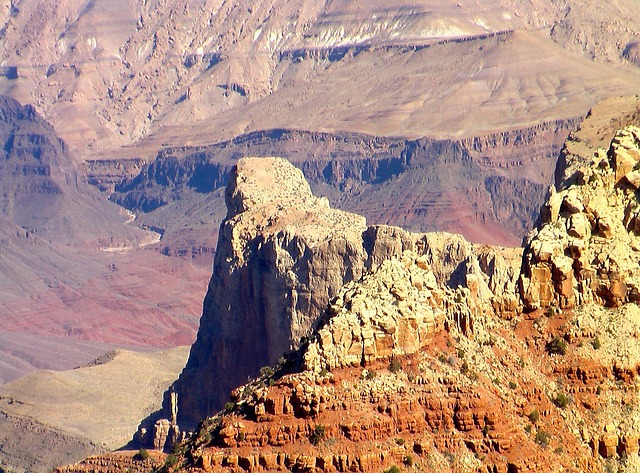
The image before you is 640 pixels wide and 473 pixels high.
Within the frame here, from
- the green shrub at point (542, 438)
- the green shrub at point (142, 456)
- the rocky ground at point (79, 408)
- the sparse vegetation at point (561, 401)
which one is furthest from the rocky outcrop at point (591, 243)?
the rocky ground at point (79, 408)

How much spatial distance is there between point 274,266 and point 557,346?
3994 cm

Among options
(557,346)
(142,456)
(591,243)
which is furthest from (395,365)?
(142,456)

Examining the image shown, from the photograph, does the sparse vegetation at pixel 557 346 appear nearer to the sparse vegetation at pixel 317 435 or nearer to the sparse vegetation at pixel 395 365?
the sparse vegetation at pixel 395 365

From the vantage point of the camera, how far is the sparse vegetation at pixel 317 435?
40.8 metres

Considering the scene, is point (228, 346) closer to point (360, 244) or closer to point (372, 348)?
point (360, 244)

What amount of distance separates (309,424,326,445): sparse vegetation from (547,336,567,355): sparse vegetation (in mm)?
6911

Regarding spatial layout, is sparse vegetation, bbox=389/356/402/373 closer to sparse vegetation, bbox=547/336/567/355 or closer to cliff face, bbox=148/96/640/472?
cliff face, bbox=148/96/640/472

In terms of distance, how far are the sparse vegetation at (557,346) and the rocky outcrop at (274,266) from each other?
2728 cm

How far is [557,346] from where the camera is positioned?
45.6 metres

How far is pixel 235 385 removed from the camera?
84.9 meters

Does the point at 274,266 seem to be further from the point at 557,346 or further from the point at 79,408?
the point at 557,346

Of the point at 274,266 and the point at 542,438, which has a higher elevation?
the point at 274,266

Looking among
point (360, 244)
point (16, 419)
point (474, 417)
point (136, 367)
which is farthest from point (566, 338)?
point (136, 367)

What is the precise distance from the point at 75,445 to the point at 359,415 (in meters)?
67.4
